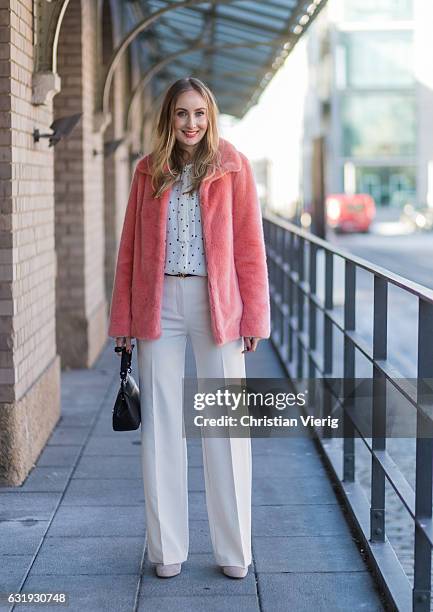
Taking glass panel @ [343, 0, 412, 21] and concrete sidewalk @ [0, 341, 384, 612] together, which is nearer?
concrete sidewalk @ [0, 341, 384, 612]

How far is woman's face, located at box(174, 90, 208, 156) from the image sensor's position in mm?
4012

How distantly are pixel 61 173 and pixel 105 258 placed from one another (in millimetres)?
3265

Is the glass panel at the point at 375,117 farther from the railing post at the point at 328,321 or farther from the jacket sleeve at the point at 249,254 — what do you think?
the jacket sleeve at the point at 249,254

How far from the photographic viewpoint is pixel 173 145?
4109 millimetres

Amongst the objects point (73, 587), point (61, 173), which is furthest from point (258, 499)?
point (61, 173)

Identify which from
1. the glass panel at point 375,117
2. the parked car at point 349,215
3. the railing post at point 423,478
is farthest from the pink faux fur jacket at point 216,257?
the glass panel at point 375,117

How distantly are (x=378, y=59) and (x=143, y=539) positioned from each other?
5759 cm

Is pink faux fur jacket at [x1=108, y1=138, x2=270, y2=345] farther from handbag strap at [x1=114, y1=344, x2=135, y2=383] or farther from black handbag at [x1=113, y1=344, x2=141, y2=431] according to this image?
black handbag at [x1=113, y1=344, x2=141, y2=431]

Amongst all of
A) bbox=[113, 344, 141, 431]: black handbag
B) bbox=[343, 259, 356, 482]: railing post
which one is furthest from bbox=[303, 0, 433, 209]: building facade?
bbox=[113, 344, 141, 431]: black handbag

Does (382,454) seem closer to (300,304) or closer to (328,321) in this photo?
(328,321)

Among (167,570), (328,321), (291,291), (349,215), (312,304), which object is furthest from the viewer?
(349,215)

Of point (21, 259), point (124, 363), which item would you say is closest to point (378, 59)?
point (21, 259)

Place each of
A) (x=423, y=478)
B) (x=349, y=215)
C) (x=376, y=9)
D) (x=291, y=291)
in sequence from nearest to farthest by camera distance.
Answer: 1. (x=423, y=478)
2. (x=291, y=291)
3. (x=349, y=215)
4. (x=376, y=9)

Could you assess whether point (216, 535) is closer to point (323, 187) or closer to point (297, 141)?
point (323, 187)
